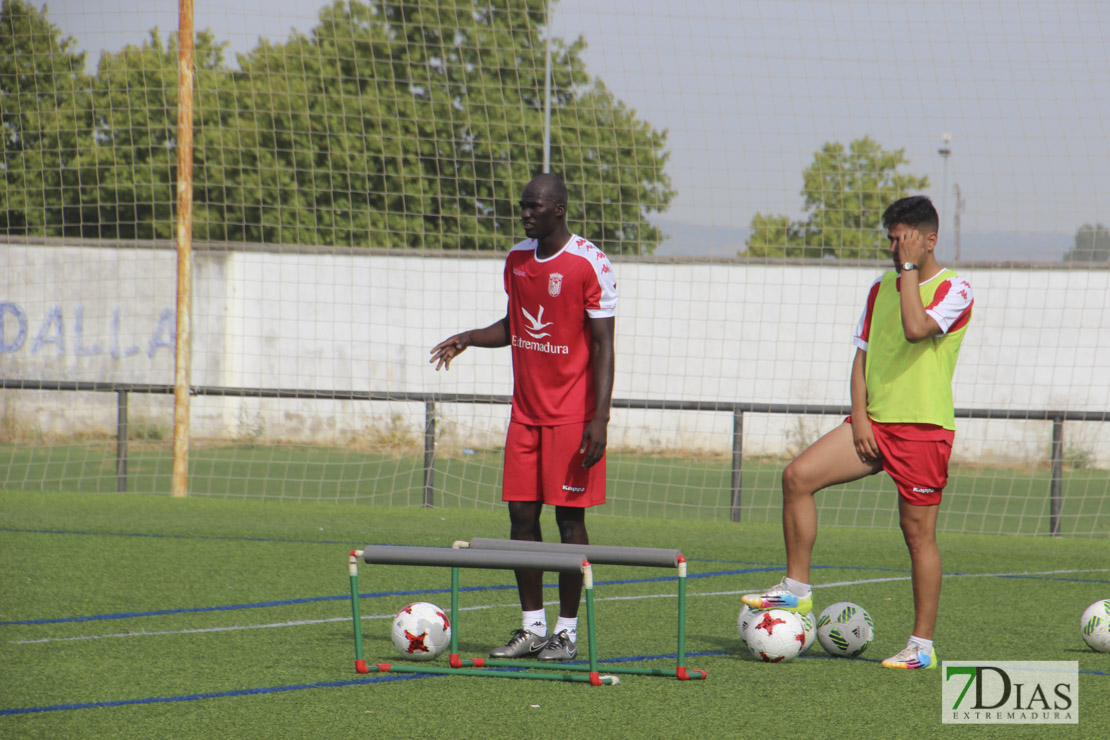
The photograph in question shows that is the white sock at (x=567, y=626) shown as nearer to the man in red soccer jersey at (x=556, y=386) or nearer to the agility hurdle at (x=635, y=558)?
the man in red soccer jersey at (x=556, y=386)

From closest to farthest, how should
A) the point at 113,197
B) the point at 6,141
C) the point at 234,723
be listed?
1. the point at 234,723
2. the point at 6,141
3. the point at 113,197

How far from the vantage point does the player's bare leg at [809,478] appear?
16.9 ft

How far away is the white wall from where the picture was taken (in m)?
18.8

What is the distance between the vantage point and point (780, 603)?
17.0 ft

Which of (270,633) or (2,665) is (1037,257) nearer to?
(270,633)

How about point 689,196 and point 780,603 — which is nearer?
point 780,603

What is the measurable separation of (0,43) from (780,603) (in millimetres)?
10315

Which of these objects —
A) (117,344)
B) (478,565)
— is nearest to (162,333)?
(117,344)

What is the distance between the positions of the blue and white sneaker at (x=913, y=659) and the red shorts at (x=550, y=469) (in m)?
1.41

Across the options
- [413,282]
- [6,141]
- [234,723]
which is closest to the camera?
[234,723]

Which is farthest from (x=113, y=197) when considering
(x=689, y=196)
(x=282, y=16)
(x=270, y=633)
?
(x=270, y=633)

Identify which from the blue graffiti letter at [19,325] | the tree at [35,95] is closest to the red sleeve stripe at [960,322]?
the tree at [35,95]

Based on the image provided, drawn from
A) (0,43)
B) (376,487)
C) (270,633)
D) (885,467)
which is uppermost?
(0,43)

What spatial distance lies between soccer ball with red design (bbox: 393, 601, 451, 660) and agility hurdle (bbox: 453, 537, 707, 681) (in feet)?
1.35
